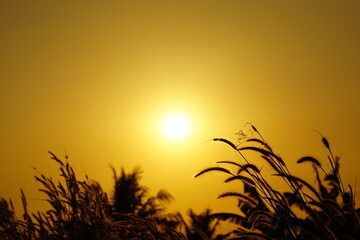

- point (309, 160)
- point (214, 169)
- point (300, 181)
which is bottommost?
point (300, 181)

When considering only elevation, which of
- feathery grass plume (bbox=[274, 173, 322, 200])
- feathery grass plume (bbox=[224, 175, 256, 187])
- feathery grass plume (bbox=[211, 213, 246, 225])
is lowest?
feathery grass plume (bbox=[274, 173, 322, 200])

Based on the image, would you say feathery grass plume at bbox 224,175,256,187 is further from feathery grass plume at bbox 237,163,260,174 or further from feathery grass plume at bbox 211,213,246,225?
feathery grass plume at bbox 211,213,246,225

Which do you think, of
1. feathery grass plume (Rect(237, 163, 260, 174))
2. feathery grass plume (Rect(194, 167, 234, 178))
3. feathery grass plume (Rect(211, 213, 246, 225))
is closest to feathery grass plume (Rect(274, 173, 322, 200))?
feathery grass plume (Rect(237, 163, 260, 174))

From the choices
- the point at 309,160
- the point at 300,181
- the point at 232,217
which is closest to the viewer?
the point at 300,181

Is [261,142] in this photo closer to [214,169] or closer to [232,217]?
[214,169]

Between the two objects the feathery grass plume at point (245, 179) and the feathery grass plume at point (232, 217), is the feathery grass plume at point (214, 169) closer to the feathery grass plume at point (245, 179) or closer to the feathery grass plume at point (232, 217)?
the feathery grass plume at point (245, 179)

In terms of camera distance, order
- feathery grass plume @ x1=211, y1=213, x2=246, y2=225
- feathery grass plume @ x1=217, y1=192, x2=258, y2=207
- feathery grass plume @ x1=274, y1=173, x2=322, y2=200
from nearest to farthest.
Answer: feathery grass plume @ x1=274, y1=173, x2=322, y2=200 → feathery grass plume @ x1=217, y1=192, x2=258, y2=207 → feathery grass plume @ x1=211, y1=213, x2=246, y2=225

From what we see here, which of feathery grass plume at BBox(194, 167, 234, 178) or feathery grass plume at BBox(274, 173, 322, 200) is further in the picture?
feathery grass plume at BBox(194, 167, 234, 178)

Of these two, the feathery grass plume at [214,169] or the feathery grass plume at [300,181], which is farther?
the feathery grass plume at [214,169]

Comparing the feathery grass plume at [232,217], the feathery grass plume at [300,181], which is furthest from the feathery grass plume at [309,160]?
the feathery grass plume at [232,217]

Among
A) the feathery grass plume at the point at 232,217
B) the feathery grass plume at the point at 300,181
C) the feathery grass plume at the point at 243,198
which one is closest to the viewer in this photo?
the feathery grass plume at the point at 300,181

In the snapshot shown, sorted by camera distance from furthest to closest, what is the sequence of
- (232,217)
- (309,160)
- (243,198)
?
1. (232,217)
2. (309,160)
3. (243,198)

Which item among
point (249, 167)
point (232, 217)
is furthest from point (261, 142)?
point (232, 217)

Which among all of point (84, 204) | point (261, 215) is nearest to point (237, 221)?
point (84, 204)
